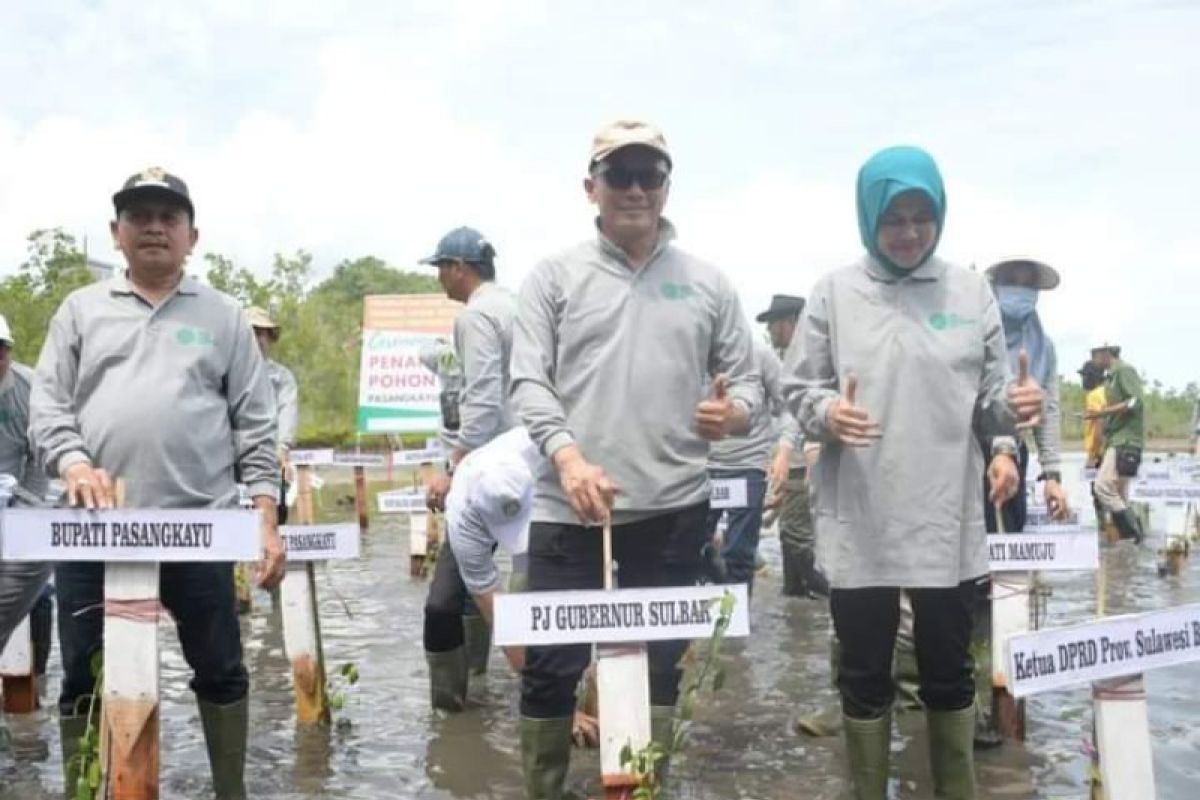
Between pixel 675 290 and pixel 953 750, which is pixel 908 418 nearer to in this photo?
pixel 675 290

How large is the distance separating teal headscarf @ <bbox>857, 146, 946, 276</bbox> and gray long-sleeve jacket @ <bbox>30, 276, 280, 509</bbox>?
201 centimetres

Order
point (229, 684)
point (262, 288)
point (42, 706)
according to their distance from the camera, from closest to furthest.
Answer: point (229, 684)
point (42, 706)
point (262, 288)

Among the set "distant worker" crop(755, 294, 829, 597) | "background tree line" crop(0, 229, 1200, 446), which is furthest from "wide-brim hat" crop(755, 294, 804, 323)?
"background tree line" crop(0, 229, 1200, 446)

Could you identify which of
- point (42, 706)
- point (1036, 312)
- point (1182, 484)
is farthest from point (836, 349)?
point (1182, 484)

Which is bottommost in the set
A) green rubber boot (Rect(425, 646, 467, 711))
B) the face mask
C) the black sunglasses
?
green rubber boot (Rect(425, 646, 467, 711))

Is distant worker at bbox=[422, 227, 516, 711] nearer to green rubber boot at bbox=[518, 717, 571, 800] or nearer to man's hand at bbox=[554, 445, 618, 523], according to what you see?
green rubber boot at bbox=[518, 717, 571, 800]

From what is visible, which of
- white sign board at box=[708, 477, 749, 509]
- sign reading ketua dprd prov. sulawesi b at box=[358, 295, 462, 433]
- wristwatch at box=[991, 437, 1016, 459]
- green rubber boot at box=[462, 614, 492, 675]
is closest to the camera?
wristwatch at box=[991, 437, 1016, 459]

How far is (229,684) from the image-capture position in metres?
4.15

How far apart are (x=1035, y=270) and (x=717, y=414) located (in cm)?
247

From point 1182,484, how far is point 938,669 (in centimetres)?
777

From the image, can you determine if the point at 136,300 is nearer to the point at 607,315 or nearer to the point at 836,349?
the point at 607,315

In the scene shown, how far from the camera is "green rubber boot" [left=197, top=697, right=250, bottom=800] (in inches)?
164

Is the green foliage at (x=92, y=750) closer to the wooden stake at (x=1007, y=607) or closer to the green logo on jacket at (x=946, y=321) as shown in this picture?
the green logo on jacket at (x=946, y=321)

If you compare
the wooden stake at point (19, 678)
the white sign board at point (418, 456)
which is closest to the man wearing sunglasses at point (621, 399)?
the wooden stake at point (19, 678)
